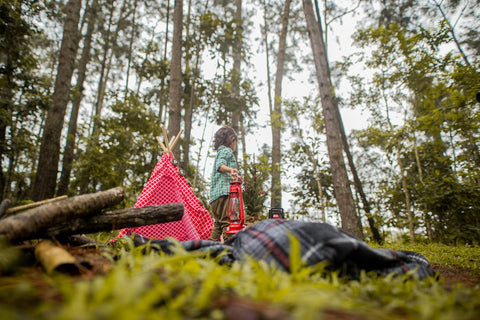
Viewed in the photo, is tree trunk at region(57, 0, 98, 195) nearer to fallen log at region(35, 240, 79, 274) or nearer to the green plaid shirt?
the green plaid shirt

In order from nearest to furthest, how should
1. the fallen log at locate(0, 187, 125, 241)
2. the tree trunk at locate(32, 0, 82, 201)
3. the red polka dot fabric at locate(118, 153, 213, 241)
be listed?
the fallen log at locate(0, 187, 125, 241)
the red polka dot fabric at locate(118, 153, 213, 241)
the tree trunk at locate(32, 0, 82, 201)

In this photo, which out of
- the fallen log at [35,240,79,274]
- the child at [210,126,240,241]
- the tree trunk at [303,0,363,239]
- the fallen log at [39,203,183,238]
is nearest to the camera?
the fallen log at [35,240,79,274]

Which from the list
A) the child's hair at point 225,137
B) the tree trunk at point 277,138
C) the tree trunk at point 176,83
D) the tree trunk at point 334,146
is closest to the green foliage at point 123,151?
the tree trunk at point 176,83

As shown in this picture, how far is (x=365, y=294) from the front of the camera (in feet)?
2.91

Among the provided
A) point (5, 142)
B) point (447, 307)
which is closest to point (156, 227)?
point (447, 307)

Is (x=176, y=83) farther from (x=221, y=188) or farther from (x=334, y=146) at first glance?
(x=334, y=146)

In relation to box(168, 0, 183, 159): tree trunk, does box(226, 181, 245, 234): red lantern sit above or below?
below

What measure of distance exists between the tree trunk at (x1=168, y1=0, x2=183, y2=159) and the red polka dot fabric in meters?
2.01

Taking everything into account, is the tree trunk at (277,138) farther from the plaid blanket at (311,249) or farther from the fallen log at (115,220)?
the plaid blanket at (311,249)

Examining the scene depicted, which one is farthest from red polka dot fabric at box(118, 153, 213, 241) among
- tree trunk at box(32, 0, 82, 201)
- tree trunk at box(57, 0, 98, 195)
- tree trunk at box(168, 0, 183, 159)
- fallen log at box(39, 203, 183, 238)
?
tree trunk at box(57, 0, 98, 195)

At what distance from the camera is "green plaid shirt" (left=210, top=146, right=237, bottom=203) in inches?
142

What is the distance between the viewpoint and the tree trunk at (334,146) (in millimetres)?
4102

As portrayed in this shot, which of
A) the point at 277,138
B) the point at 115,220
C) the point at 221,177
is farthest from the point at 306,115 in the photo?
the point at 115,220

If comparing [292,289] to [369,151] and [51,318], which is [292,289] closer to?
[51,318]
